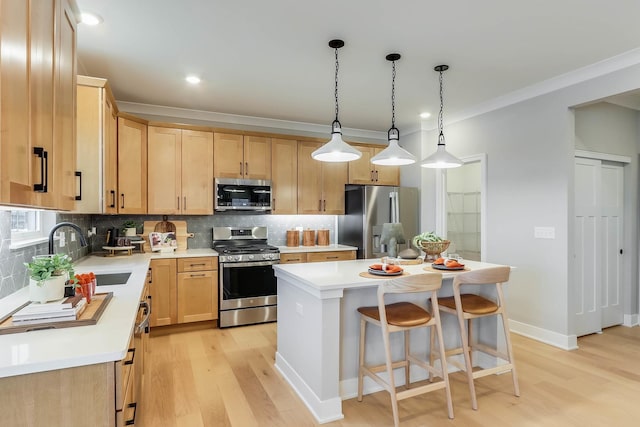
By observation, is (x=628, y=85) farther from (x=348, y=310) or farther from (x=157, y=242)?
(x=157, y=242)

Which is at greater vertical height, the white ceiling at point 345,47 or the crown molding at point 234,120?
the white ceiling at point 345,47

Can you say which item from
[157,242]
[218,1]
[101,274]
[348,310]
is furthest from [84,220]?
[348,310]

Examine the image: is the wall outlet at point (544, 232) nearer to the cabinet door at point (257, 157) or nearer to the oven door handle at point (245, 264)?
the oven door handle at point (245, 264)

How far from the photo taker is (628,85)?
3113 mm

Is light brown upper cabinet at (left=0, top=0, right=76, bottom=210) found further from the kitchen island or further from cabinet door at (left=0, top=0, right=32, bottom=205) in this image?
the kitchen island

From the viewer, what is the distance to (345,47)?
2912mm

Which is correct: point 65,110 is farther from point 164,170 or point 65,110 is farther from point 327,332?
point 164,170

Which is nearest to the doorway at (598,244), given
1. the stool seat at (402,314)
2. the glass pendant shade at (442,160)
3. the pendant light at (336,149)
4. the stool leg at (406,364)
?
the glass pendant shade at (442,160)

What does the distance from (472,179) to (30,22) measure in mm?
5813

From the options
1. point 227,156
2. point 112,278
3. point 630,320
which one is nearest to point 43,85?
point 112,278

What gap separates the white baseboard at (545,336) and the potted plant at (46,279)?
4213mm

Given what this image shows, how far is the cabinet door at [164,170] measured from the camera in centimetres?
423

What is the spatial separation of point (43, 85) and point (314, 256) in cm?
376

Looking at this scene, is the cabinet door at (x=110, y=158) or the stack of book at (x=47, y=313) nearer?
the stack of book at (x=47, y=313)
